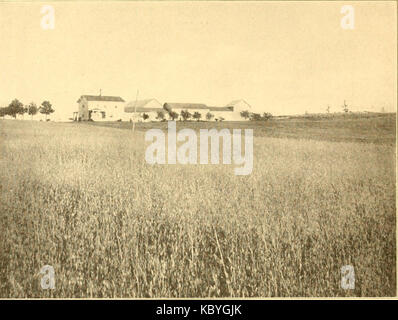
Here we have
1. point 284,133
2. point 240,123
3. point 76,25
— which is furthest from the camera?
point 284,133

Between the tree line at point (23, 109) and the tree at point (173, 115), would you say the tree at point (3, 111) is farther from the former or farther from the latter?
the tree at point (173, 115)

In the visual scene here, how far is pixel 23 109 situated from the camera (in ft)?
16.2

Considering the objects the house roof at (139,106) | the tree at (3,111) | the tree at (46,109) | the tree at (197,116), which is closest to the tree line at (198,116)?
the tree at (197,116)

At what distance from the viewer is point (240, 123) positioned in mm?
5078

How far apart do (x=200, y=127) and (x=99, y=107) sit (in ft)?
5.31

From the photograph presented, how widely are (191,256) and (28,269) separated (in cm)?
183

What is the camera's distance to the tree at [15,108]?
4.77 m

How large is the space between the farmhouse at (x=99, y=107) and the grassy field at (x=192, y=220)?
42 cm

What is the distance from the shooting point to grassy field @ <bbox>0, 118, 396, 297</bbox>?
358 cm

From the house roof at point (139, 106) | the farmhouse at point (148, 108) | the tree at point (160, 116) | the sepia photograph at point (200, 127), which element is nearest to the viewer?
the sepia photograph at point (200, 127)

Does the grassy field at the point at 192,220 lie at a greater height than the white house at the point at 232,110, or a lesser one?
lesser

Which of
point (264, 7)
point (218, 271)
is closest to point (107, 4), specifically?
point (264, 7)

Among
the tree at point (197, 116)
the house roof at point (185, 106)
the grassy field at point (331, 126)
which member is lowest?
the grassy field at point (331, 126)
